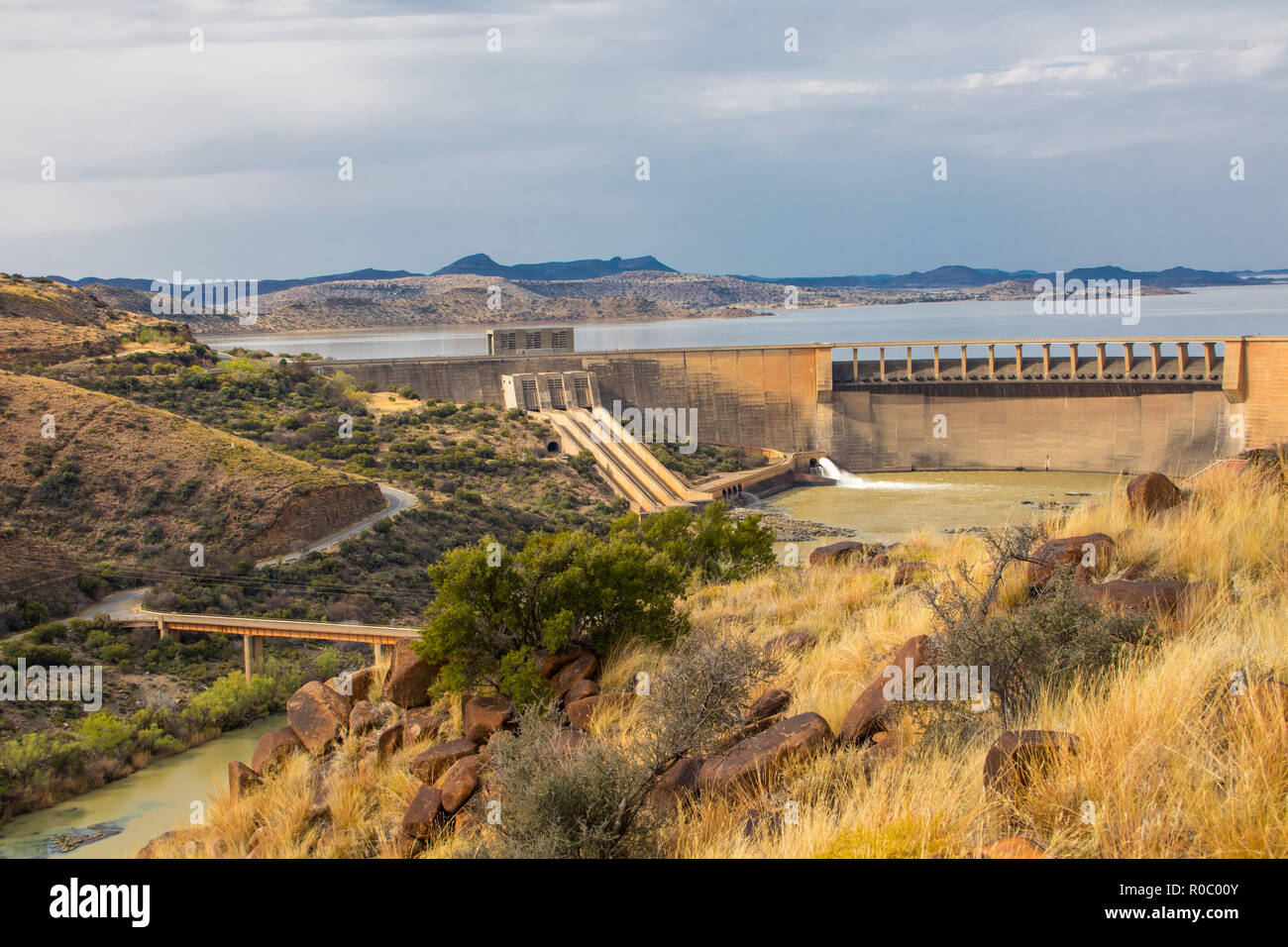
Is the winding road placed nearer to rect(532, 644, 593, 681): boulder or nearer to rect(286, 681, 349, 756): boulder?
rect(286, 681, 349, 756): boulder

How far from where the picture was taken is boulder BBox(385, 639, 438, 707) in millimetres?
9250

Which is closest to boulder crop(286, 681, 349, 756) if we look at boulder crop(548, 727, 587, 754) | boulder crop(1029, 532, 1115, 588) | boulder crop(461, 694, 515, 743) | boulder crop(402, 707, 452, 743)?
boulder crop(402, 707, 452, 743)

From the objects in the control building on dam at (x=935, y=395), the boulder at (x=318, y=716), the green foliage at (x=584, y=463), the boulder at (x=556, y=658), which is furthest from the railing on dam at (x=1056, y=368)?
the boulder at (x=318, y=716)

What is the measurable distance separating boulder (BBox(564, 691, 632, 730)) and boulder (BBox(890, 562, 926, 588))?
333 centimetres

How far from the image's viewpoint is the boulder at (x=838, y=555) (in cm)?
1243

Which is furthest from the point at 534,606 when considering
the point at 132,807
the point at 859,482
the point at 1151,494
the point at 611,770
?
the point at 859,482

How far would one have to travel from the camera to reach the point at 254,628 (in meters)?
25.6

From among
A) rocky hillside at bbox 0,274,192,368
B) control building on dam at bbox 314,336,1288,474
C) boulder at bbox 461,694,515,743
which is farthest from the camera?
rocky hillside at bbox 0,274,192,368

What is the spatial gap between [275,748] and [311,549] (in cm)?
2547

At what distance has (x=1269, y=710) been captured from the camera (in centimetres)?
372

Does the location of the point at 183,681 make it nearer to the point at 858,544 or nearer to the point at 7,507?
the point at 7,507

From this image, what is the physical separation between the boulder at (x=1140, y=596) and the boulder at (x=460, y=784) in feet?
13.0

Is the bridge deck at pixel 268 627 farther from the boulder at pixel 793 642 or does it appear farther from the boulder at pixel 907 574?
the boulder at pixel 793 642
